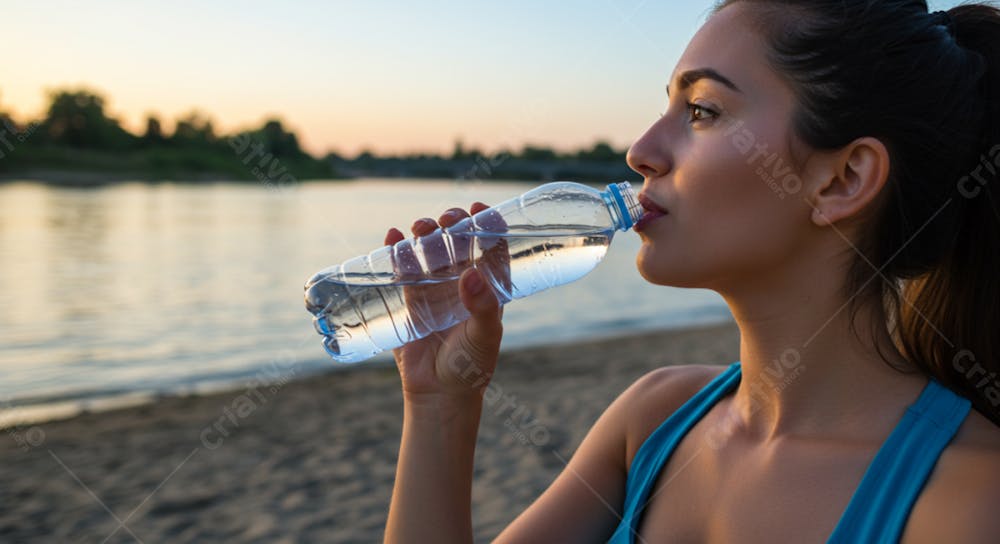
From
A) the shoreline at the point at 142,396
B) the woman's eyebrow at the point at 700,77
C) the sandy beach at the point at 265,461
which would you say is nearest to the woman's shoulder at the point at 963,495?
the woman's eyebrow at the point at 700,77

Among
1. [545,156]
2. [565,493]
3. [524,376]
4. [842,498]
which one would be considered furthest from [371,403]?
[545,156]

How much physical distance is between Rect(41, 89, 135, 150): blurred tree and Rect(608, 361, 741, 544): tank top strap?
6532 cm

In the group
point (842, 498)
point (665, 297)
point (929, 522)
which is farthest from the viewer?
point (665, 297)

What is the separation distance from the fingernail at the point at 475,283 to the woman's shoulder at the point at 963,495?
83cm

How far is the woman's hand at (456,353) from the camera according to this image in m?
1.67

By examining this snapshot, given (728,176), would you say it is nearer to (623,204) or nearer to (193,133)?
(623,204)

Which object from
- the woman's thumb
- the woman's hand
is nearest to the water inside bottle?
the woman's hand

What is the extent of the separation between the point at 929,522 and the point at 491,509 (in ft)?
12.4

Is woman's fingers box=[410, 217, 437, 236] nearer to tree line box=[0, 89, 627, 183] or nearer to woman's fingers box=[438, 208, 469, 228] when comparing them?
woman's fingers box=[438, 208, 469, 228]

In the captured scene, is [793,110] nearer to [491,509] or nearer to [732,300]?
[732,300]

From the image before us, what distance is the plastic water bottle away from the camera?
225cm

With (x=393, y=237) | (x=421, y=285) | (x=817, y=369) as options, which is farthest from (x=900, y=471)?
(x=421, y=285)

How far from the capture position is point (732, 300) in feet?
5.37

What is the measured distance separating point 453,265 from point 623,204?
0.70 meters
